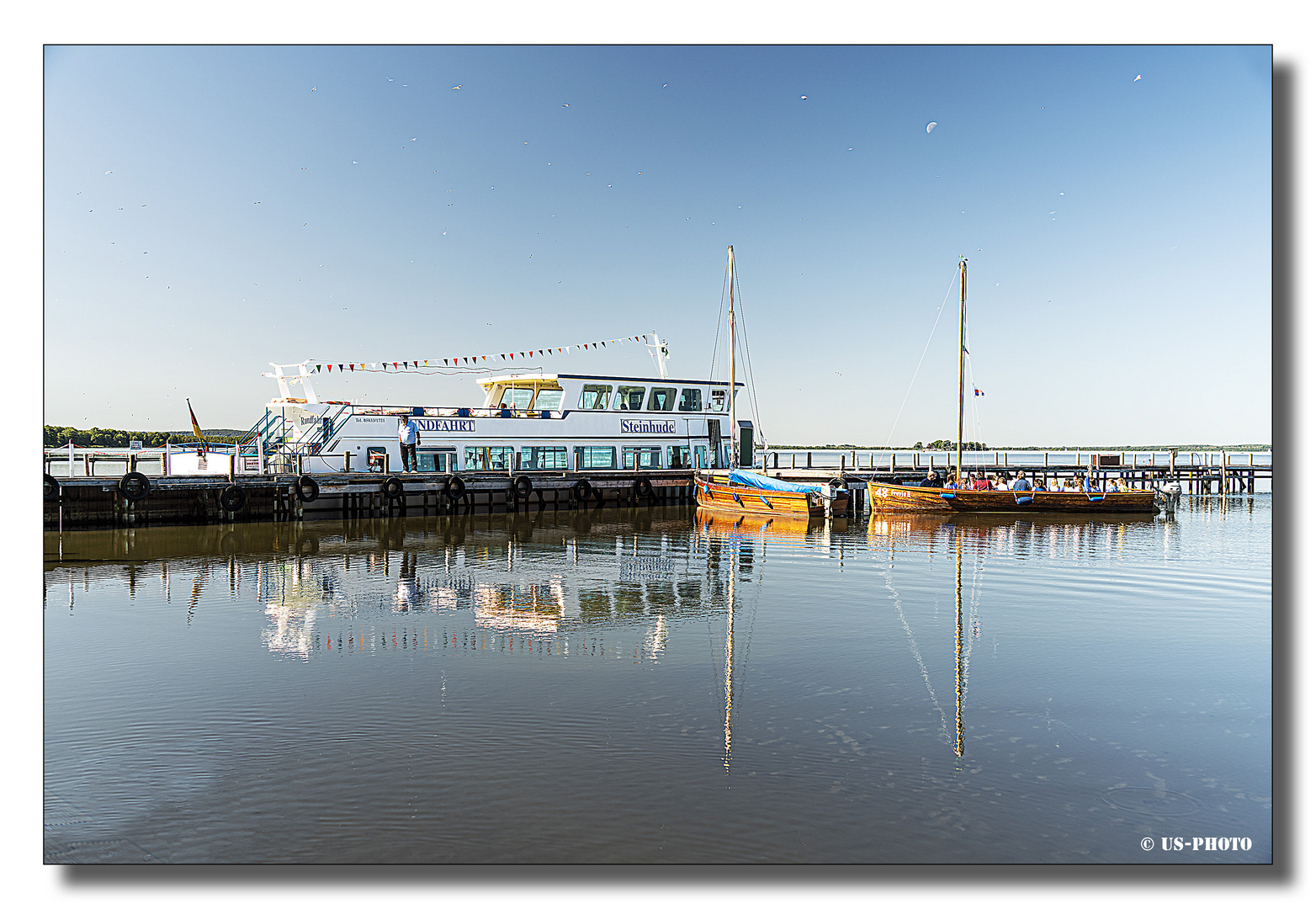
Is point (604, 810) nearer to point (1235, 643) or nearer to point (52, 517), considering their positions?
point (1235, 643)

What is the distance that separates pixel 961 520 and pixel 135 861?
26.3 metres

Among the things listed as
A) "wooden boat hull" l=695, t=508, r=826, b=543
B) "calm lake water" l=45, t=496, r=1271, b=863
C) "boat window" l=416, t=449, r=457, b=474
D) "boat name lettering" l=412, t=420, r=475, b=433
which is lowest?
"calm lake water" l=45, t=496, r=1271, b=863

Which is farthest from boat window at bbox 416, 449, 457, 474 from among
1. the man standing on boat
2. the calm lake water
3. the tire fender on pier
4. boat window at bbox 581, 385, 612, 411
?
the calm lake water

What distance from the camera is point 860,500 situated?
1240 inches

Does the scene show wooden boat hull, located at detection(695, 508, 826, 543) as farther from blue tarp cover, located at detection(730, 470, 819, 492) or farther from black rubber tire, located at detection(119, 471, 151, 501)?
black rubber tire, located at detection(119, 471, 151, 501)

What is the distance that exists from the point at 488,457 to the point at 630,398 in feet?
20.6

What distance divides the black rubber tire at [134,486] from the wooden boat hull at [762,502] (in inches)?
638

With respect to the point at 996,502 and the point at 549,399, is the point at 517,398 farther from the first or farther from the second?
the point at 996,502

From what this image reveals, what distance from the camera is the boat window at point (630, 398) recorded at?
3481 cm

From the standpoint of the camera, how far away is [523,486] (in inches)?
1219

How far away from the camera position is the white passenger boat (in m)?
29.3

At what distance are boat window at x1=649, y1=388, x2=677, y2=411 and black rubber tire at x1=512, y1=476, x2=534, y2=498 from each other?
6.82 m

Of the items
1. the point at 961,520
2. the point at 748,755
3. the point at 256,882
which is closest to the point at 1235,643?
the point at 748,755

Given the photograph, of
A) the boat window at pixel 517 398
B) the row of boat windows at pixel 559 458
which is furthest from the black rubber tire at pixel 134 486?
the boat window at pixel 517 398
